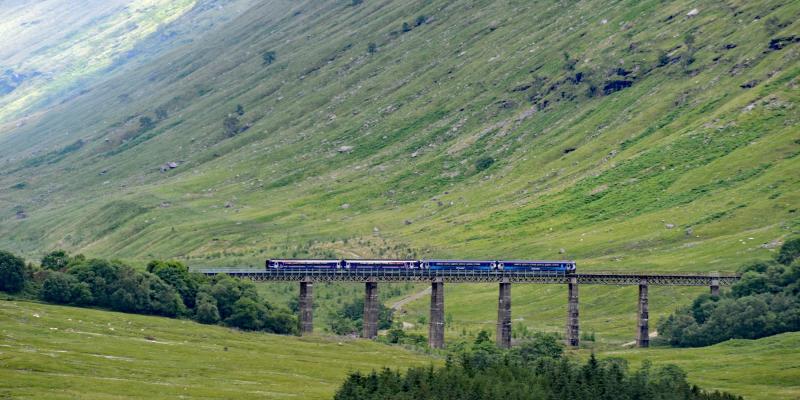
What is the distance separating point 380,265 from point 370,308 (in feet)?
25.7

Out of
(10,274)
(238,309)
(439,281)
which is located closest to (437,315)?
(439,281)

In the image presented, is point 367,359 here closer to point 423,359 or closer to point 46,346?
point 423,359

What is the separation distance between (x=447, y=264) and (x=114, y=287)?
5113cm

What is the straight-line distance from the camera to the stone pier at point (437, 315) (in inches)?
7205

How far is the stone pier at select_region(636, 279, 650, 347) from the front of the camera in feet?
632

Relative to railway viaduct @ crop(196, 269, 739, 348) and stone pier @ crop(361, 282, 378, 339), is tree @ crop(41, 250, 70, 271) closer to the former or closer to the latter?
railway viaduct @ crop(196, 269, 739, 348)

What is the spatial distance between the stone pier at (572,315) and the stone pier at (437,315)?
68.7 feet

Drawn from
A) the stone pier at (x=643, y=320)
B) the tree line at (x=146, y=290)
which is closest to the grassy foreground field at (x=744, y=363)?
the stone pier at (x=643, y=320)

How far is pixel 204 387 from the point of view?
421 feet

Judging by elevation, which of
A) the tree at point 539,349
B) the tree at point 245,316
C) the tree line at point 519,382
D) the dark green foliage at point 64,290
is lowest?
the tree line at point 519,382

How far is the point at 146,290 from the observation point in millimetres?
174000

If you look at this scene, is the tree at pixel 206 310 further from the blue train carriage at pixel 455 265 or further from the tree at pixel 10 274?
the blue train carriage at pixel 455 265

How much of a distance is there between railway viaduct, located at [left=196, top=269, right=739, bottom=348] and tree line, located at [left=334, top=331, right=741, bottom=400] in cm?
1930

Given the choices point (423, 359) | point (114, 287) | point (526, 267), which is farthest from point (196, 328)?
point (526, 267)
